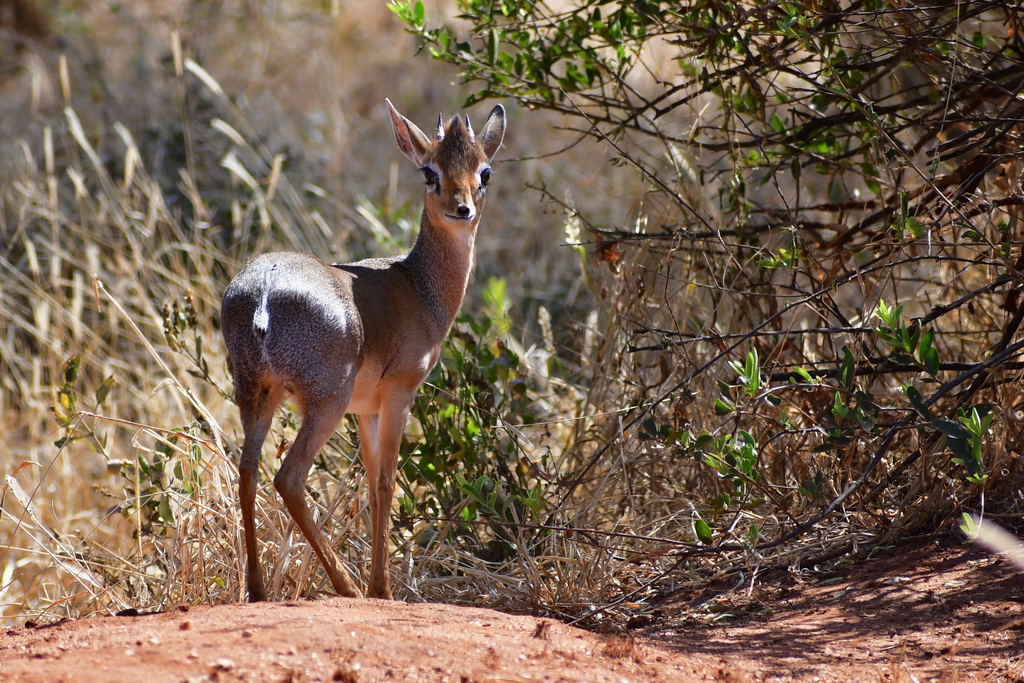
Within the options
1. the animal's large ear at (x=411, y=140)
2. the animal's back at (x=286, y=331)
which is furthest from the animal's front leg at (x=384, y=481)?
the animal's large ear at (x=411, y=140)

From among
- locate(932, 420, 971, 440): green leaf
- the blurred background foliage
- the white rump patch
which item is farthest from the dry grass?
locate(932, 420, 971, 440): green leaf

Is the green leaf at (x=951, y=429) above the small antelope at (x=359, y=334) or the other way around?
the other way around

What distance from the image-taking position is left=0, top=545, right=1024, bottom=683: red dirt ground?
3145mm

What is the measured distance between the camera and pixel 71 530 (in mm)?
5895

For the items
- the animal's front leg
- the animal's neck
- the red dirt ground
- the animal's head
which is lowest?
the red dirt ground

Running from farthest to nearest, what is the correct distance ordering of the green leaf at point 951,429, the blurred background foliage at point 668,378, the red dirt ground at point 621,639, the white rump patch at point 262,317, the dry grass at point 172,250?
1. the dry grass at point 172,250
2. the blurred background foliage at point 668,378
3. the white rump patch at point 262,317
4. the green leaf at point 951,429
5. the red dirt ground at point 621,639

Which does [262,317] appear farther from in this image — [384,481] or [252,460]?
[384,481]

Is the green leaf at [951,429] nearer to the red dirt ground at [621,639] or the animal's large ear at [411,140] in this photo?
the red dirt ground at [621,639]

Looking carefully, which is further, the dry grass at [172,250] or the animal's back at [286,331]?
the dry grass at [172,250]

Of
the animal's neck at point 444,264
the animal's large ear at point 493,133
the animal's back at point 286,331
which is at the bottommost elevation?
the animal's back at point 286,331

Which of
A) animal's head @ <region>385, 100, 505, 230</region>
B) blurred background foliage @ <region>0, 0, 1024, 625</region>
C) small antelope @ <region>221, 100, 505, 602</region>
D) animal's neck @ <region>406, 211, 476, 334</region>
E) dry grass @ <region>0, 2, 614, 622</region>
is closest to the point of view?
small antelope @ <region>221, 100, 505, 602</region>

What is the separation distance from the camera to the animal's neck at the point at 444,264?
503cm

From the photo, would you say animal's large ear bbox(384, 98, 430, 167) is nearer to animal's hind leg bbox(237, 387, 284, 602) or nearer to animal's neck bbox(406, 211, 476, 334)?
animal's neck bbox(406, 211, 476, 334)

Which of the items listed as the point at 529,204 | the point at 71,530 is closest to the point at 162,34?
the point at 529,204
